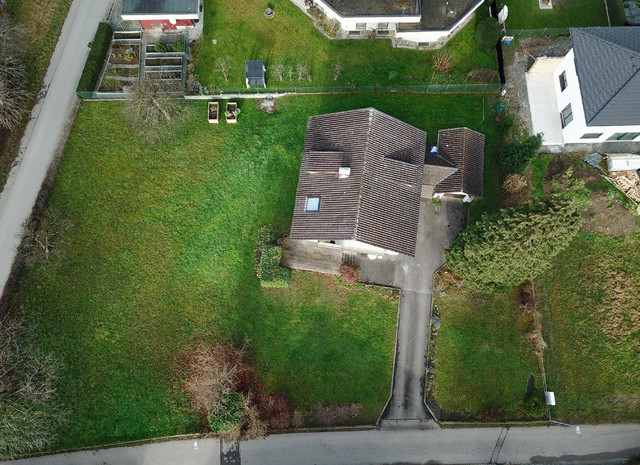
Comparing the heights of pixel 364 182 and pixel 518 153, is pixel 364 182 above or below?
below

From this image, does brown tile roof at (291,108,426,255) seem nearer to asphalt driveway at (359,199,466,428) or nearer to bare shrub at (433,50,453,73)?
asphalt driveway at (359,199,466,428)

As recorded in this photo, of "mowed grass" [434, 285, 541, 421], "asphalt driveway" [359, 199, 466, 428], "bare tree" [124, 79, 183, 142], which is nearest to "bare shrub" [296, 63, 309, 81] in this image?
"bare tree" [124, 79, 183, 142]

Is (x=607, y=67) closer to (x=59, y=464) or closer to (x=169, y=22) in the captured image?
(x=169, y=22)

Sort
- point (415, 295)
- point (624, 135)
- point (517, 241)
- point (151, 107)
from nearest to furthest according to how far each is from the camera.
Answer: point (517, 241), point (415, 295), point (151, 107), point (624, 135)

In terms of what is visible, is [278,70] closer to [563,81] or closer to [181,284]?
[181,284]

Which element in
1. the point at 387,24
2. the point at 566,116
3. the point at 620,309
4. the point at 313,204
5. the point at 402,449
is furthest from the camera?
the point at 387,24

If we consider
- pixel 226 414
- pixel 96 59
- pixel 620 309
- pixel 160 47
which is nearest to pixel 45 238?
pixel 96 59
